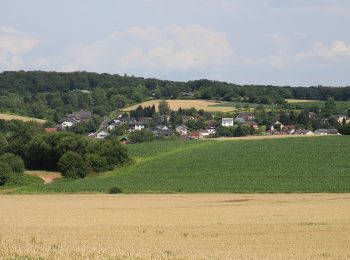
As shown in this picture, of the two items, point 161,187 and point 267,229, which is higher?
point 267,229

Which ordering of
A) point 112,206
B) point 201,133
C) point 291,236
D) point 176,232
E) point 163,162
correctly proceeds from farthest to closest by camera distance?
point 201,133 → point 163,162 → point 112,206 → point 176,232 → point 291,236

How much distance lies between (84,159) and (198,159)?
12.0 meters

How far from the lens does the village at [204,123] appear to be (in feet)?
454

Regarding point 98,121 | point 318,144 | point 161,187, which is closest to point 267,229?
point 161,187

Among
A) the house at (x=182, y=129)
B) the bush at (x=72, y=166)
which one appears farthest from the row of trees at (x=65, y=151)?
the house at (x=182, y=129)

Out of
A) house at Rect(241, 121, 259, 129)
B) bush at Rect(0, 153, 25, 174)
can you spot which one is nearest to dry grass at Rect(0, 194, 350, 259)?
bush at Rect(0, 153, 25, 174)

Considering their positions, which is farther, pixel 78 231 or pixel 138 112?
pixel 138 112

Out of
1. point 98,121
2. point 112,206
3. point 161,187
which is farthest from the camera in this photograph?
point 98,121

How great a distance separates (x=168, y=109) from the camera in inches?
7195

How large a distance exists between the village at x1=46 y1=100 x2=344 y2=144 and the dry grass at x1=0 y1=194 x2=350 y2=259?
82.2 m

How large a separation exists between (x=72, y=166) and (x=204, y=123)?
87.2 meters

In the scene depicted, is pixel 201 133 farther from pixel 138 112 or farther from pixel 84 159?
pixel 84 159

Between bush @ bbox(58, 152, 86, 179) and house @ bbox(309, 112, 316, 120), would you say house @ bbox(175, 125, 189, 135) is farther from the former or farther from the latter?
bush @ bbox(58, 152, 86, 179)

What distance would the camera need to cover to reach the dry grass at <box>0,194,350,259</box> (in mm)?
21938
